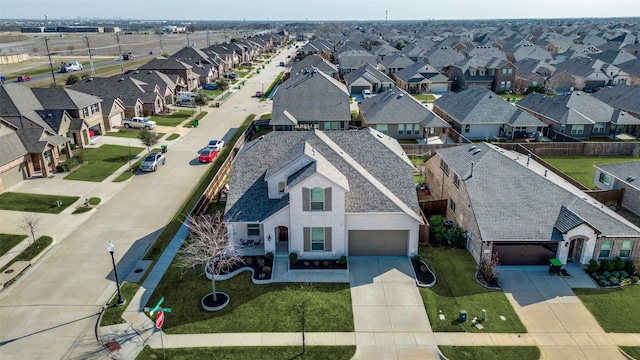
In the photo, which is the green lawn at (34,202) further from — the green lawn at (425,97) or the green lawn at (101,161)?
the green lawn at (425,97)

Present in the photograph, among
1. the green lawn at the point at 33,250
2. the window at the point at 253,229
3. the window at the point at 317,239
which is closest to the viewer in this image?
the window at the point at 317,239

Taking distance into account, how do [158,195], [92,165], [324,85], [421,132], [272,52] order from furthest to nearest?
1. [272,52]
2. [324,85]
3. [421,132]
4. [92,165]
5. [158,195]

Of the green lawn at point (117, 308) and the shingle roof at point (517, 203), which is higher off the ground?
the shingle roof at point (517, 203)

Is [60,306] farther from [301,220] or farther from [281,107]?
[281,107]

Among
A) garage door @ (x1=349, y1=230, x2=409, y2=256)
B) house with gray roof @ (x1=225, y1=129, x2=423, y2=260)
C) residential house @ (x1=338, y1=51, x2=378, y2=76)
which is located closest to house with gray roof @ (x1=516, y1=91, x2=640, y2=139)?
house with gray roof @ (x1=225, y1=129, x2=423, y2=260)

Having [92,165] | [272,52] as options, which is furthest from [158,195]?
[272,52]

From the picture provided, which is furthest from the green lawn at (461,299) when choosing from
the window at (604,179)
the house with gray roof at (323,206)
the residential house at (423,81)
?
the residential house at (423,81)

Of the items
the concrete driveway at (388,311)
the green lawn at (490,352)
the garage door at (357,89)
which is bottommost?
the green lawn at (490,352)

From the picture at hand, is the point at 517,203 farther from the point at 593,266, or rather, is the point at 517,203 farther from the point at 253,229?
the point at 253,229
